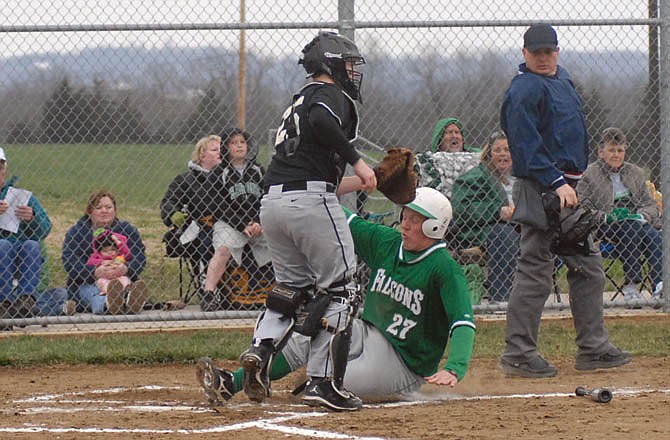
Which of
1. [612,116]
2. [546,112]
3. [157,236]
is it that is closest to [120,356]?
[546,112]

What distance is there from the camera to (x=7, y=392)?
6359 mm

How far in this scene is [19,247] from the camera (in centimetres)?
883

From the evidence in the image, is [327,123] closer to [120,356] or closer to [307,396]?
[307,396]

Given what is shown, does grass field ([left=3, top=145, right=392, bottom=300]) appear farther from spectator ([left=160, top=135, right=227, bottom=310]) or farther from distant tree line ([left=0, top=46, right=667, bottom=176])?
spectator ([left=160, top=135, right=227, bottom=310])

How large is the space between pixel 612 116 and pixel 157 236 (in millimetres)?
5732

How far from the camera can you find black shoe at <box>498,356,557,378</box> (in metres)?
6.76

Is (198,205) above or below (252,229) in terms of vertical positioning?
above

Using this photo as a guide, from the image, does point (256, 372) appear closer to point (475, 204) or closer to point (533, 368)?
point (533, 368)

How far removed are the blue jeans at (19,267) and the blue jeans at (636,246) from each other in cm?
450

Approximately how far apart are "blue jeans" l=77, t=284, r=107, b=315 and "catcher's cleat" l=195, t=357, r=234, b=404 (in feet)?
11.3

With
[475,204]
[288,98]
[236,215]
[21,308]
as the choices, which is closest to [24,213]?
[21,308]

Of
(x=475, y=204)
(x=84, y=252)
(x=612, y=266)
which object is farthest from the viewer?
(x=612, y=266)

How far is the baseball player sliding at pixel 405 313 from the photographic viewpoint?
5.73 metres

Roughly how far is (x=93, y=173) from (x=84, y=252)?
718mm
